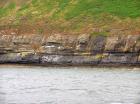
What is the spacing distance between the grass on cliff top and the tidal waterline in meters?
29.4

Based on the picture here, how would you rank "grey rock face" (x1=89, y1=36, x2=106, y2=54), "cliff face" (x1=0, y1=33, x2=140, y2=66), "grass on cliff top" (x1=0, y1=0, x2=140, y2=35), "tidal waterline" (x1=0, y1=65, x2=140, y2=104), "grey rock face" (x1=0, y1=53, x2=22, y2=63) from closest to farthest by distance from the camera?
"tidal waterline" (x1=0, y1=65, x2=140, y2=104) < "cliff face" (x1=0, y1=33, x2=140, y2=66) < "grey rock face" (x1=89, y1=36, x2=106, y2=54) < "grey rock face" (x1=0, y1=53, x2=22, y2=63) < "grass on cliff top" (x1=0, y1=0, x2=140, y2=35)

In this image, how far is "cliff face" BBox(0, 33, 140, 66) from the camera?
3191 inches

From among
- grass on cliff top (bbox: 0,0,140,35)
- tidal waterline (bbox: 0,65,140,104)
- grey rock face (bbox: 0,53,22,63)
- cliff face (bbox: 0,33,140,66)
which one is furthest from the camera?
grass on cliff top (bbox: 0,0,140,35)

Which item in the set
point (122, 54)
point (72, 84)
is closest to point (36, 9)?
point (122, 54)

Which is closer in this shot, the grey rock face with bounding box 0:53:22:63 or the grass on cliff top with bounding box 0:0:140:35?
the grey rock face with bounding box 0:53:22:63

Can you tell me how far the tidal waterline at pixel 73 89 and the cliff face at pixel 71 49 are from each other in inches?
645

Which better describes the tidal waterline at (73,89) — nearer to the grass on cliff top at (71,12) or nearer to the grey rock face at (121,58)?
the grey rock face at (121,58)

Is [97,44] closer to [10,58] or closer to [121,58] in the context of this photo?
[121,58]

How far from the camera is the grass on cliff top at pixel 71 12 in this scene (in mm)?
93312

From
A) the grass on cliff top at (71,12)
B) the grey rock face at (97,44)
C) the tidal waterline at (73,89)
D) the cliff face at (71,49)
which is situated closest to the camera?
the tidal waterline at (73,89)

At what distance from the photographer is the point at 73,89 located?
48812mm

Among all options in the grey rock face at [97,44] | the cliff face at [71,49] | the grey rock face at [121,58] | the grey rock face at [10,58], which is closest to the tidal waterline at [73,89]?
the grey rock face at [121,58]

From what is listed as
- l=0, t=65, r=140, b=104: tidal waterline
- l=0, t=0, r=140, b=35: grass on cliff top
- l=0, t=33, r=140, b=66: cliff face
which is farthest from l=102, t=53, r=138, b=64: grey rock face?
l=0, t=65, r=140, b=104: tidal waterline

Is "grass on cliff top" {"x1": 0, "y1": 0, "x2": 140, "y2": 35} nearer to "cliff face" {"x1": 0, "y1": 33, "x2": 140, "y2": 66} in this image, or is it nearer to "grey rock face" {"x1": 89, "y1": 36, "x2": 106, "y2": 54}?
"cliff face" {"x1": 0, "y1": 33, "x2": 140, "y2": 66}
